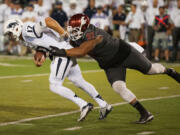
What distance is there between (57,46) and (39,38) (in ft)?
0.92

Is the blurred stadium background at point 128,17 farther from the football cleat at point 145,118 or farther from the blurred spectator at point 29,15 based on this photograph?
the football cleat at point 145,118

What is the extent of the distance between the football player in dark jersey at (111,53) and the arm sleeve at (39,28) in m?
0.50

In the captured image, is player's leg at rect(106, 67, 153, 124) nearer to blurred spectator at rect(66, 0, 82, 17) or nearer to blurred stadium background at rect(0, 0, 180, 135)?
blurred stadium background at rect(0, 0, 180, 135)

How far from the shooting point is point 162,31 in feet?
57.6

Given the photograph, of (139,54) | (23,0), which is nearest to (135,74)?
(139,54)

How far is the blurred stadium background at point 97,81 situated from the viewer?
7.79 meters

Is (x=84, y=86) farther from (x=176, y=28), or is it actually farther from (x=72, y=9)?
(x=72, y=9)

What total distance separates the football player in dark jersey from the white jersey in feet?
1.36

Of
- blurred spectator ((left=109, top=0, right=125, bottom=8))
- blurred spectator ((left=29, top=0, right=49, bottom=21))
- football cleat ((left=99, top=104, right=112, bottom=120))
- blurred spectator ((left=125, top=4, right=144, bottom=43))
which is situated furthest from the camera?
blurred spectator ((left=29, top=0, right=49, bottom=21))

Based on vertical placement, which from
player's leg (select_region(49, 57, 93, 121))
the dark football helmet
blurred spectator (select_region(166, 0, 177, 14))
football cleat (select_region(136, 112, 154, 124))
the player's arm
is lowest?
blurred spectator (select_region(166, 0, 177, 14))

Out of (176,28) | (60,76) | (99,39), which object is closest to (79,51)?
(99,39)

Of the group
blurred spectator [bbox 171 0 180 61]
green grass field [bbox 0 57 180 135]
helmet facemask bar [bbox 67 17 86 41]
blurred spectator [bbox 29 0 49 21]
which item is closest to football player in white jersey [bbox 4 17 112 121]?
green grass field [bbox 0 57 180 135]

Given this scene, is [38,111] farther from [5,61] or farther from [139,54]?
[5,61]

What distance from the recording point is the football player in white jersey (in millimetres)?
7996
